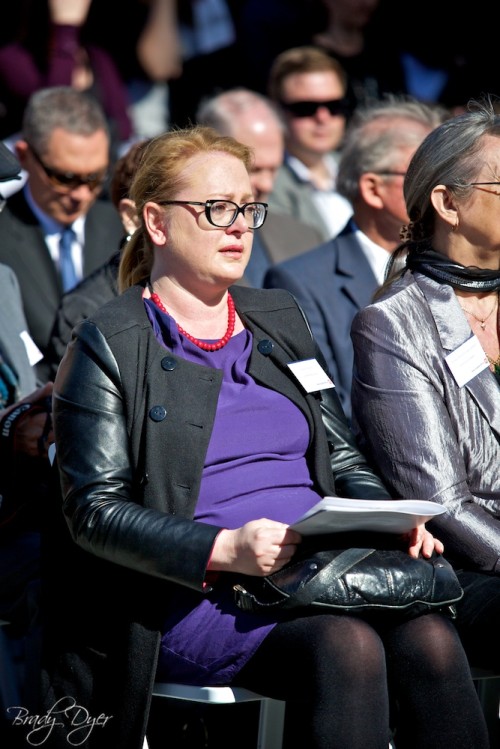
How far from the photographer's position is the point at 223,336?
10.4 ft

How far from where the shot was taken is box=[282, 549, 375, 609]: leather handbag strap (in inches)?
104

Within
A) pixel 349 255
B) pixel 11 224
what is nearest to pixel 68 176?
pixel 11 224

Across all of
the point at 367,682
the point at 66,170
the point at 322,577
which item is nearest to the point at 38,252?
the point at 66,170

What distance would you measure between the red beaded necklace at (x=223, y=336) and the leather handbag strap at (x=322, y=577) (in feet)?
2.31

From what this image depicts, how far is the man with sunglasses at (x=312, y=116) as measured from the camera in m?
6.86

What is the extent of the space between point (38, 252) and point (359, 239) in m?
1.51

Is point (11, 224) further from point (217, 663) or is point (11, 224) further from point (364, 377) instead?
point (217, 663)

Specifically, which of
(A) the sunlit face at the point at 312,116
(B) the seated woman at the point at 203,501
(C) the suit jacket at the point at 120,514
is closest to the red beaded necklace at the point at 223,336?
(B) the seated woman at the point at 203,501

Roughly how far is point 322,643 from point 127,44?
5.93 m

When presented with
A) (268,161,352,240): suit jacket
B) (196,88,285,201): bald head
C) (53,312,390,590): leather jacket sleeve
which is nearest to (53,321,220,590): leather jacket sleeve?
(53,312,390,590): leather jacket sleeve

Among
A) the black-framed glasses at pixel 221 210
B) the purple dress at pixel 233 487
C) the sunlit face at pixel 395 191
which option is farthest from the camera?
the sunlit face at pixel 395 191

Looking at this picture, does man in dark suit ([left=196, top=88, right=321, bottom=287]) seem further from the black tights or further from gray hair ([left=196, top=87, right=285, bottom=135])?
the black tights

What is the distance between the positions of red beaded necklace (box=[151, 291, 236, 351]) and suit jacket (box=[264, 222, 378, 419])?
4.50ft

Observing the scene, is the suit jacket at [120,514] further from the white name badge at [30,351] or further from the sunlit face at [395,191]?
the sunlit face at [395,191]
